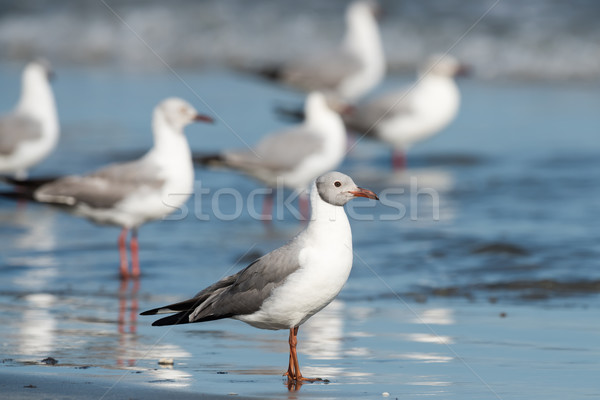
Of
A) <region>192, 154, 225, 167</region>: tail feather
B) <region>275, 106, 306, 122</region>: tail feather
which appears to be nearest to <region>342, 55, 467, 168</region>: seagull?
<region>275, 106, 306, 122</region>: tail feather

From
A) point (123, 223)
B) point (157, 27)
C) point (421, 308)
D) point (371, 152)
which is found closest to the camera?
point (421, 308)

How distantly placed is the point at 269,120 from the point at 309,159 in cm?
470

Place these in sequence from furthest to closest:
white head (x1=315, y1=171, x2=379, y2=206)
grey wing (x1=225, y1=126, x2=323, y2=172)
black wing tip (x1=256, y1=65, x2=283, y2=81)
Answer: black wing tip (x1=256, y1=65, x2=283, y2=81)
grey wing (x1=225, y1=126, x2=323, y2=172)
white head (x1=315, y1=171, x2=379, y2=206)

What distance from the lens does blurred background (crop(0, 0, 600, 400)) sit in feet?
15.5

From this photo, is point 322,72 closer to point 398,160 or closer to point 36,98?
point 398,160

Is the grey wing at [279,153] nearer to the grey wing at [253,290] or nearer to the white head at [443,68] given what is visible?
the white head at [443,68]

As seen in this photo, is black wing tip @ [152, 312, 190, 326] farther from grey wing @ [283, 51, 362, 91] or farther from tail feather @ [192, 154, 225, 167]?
grey wing @ [283, 51, 362, 91]

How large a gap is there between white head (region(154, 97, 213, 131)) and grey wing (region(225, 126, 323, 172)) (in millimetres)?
1450

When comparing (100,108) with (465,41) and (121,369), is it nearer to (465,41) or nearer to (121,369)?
(465,41)

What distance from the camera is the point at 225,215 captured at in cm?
952

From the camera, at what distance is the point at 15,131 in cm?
1023

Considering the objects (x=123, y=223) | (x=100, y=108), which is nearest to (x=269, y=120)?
(x=100, y=108)

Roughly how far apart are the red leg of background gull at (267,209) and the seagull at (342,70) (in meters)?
3.84

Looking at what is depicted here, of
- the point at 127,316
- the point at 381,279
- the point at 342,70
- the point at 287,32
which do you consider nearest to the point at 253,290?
the point at 127,316
